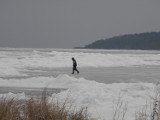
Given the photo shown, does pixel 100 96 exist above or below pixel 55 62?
below

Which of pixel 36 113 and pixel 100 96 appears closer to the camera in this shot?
pixel 36 113

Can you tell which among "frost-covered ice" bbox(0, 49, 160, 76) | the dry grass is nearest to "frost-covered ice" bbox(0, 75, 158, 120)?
the dry grass

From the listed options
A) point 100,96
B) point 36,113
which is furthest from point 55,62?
point 36,113

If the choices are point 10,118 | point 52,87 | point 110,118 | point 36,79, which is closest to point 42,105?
point 10,118

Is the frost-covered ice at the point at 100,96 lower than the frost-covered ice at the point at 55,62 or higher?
lower

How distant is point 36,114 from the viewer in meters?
5.04

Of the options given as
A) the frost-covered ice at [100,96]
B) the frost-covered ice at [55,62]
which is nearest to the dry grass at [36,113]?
the frost-covered ice at [100,96]

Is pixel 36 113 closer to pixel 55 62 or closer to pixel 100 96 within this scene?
pixel 100 96

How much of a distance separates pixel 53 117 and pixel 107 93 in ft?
27.2

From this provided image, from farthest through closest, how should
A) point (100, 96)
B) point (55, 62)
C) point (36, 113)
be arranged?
point (55, 62) → point (100, 96) → point (36, 113)

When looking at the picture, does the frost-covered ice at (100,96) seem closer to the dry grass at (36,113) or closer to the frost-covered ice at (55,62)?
the dry grass at (36,113)

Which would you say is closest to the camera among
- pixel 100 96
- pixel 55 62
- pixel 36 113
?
pixel 36 113

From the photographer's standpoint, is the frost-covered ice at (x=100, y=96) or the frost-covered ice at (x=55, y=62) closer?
→ the frost-covered ice at (x=100, y=96)

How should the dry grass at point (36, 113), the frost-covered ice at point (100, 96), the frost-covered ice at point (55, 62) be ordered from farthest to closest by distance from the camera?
the frost-covered ice at point (55, 62) < the frost-covered ice at point (100, 96) < the dry grass at point (36, 113)
